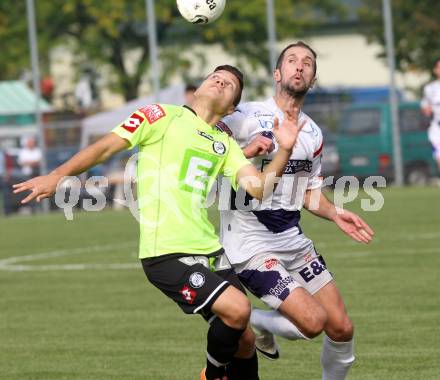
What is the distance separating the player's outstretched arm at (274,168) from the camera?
700 centimetres

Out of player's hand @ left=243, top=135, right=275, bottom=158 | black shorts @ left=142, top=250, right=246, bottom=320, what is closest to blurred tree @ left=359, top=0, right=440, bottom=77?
player's hand @ left=243, top=135, right=275, bottom=158

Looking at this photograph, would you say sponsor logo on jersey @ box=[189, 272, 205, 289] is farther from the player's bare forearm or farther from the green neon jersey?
the player's bare forearm

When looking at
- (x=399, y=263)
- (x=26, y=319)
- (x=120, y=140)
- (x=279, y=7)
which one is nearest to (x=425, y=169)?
(x=279, y=7)

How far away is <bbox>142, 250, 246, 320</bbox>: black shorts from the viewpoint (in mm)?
6938

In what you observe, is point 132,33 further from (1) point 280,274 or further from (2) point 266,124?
(1) point 280,274

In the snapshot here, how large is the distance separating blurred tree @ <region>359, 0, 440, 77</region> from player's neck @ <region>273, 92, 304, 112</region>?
1183 inches

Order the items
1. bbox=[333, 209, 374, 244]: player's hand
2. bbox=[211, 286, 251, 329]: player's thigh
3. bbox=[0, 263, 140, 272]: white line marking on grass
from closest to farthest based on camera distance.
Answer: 1. bbox=[211, 286, 251, 329]: player's thigh
2. bbox=[333, 209, 374, 244]: player's hand
3. bbox=[0, 263, 140, 272]: white line marking on grass

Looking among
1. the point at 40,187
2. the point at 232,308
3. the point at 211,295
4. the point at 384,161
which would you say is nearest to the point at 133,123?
the point at 40,187

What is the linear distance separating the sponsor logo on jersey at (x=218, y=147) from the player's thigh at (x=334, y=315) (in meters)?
Answer: 1.23

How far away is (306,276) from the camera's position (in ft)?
26.0

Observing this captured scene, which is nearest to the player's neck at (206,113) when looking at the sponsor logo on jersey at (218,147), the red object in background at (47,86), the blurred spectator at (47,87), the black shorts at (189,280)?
the sponsor logo on jersey at (218,147)

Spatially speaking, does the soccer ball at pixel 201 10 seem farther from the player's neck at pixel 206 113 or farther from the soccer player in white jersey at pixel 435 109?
the soccer player in white jersey at pixel 435 109

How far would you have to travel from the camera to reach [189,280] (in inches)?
273

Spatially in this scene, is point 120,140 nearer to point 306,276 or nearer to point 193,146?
point 193,146
